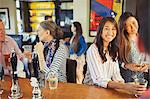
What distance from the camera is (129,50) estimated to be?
2.42 meters

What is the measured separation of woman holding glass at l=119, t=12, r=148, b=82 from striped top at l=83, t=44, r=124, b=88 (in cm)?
24

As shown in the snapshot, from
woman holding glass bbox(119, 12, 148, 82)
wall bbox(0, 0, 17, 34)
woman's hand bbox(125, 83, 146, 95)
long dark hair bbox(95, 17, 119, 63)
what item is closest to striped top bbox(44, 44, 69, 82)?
long dark hair bbox(95, 17, 119, 63)

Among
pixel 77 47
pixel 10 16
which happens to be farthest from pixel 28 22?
pixel 77 47

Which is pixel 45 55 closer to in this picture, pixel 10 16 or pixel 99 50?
pixel 99 50

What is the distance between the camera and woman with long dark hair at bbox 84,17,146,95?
1.87m

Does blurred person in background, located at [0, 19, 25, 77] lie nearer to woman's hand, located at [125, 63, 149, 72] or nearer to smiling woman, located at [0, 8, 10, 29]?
woman's hand, located at [125, 63, 149, 72]

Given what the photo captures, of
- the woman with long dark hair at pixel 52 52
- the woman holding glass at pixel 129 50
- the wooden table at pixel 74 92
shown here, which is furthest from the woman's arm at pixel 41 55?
the woman holding glass at pixel 129 50

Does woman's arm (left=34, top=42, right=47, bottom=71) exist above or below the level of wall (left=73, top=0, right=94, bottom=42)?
below

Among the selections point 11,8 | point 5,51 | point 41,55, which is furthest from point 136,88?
point 11,8

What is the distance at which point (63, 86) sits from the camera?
179 centimetres

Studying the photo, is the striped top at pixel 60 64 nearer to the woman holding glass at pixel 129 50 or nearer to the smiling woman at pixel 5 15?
the woman holding glass at pixel 129 50

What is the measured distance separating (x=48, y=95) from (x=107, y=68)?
1.97ft

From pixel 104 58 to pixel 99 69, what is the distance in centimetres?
13

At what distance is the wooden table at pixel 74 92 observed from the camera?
1564 mm
